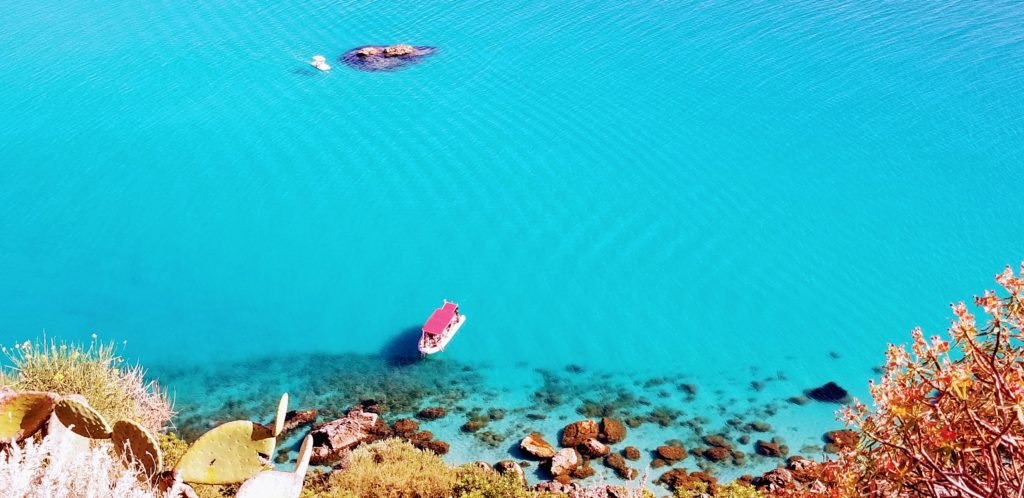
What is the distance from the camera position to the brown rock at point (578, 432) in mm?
22250

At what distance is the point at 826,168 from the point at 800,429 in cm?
1550

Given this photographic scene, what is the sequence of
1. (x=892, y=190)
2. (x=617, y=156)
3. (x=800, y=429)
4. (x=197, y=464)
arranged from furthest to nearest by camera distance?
(x=617, y=156) < (x=892, y=190) < (x=800, y=429) < (x=197, y=464)

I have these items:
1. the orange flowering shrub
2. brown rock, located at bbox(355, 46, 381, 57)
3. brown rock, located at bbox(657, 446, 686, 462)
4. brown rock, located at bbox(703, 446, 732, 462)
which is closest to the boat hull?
brown rock, located at bbox(657, 446, 686, 462)

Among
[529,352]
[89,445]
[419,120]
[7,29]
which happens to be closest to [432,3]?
[419,120]

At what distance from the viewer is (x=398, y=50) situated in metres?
45.0

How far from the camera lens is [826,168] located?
3419cm

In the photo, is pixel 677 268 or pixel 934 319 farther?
pixel 677 268

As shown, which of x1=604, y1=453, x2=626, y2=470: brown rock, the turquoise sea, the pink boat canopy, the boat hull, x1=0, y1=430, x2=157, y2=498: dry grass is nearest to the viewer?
x1=0, y1=430, x2=157, y2=498: dry grass

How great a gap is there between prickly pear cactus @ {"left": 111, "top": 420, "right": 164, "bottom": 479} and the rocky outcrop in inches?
463

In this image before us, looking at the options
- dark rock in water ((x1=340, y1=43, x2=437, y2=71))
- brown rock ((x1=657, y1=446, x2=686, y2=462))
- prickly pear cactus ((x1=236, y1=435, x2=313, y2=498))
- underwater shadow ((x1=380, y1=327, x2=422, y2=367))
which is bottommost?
brown rock ((x1=657, y1=446, x2=686, y2=462))

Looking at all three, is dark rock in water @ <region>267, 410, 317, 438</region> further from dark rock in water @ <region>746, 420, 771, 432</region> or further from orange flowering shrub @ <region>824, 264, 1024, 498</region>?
orange flowering shrub @ <region>824, 264, 1024, 498</region>

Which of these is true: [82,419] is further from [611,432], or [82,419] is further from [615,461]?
[611,432]

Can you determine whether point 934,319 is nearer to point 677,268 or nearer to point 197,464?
point 677,268

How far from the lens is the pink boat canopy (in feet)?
85.0
